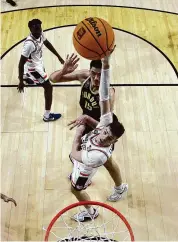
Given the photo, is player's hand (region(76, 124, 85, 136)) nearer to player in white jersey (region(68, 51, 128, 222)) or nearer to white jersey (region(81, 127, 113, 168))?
player in white jersey (region(68, 51, 128, 222))

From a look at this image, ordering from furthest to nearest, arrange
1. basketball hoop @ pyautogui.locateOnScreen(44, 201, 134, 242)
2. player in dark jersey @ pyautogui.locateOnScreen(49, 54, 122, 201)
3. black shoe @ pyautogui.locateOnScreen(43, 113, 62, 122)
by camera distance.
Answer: black shoe @ pyautogui.locateOnScreen(43, 113, 62, 122) < basketball hoop @ pyautogui.locateOnScreen(44, 201, 134, 242) < player in dark jersey @ pyautogui.locateOnScreen(49, 54, 122, 201)

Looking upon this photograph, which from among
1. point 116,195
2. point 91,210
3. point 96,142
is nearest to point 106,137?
point 96,142

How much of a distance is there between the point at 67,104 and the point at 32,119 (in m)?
0.48

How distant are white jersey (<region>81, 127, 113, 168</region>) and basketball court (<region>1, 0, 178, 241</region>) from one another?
0.94 meters

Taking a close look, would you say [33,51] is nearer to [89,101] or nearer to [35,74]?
[35,74]

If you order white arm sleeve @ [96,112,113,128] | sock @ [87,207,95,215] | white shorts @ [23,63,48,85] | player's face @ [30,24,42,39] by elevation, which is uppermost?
player's face @ [30,24,42,39]

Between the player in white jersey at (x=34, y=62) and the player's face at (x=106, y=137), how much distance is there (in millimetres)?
1586

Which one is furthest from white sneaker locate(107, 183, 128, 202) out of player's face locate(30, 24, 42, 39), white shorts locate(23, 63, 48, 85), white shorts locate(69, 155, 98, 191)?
player's face locate(30, 24, 42, 39)

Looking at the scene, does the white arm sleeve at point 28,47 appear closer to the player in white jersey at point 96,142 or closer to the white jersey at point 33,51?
the white jersey at point 33,51

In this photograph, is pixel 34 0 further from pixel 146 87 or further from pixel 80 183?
pixel 80 183

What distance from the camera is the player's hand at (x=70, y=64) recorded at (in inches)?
124

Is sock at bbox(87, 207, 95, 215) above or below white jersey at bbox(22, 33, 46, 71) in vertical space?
below

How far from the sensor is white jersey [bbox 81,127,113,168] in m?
2.88

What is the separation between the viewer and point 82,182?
3.23m
